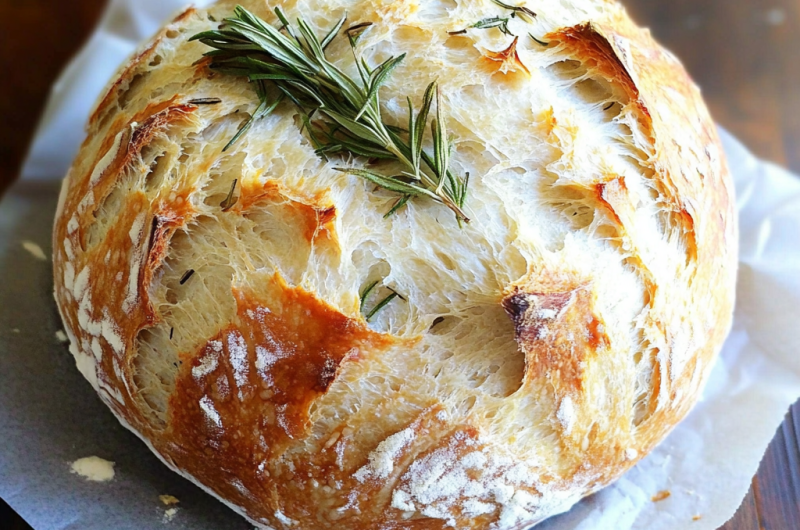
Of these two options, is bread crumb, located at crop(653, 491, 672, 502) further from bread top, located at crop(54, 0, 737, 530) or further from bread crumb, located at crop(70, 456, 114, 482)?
bread crumb, located at crop(70, 456, 114, 482)

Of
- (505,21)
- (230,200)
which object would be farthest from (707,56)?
(230,200)

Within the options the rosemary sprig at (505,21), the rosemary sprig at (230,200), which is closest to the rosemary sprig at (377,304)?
the rosemary sprig at (230,200)

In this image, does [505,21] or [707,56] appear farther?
[707,56]

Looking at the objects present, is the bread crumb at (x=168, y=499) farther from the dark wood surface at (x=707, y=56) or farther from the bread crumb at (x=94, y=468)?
the dark wood surface at (x=707, y=56)

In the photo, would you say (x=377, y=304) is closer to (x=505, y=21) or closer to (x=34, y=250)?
(x=505, y=21)

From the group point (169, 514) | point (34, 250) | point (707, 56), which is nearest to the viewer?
point (169, 514)
